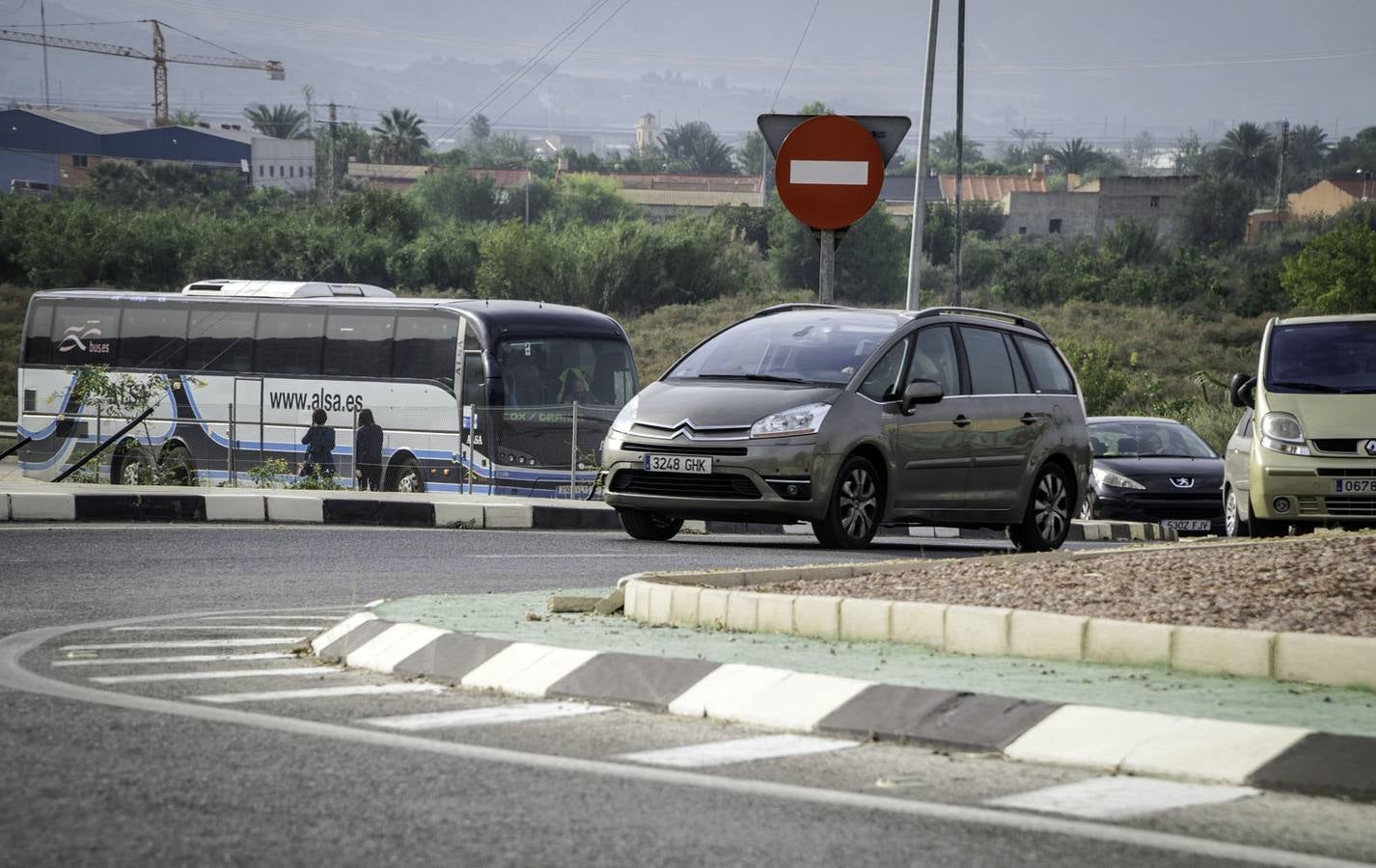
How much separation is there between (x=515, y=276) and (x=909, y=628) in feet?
267

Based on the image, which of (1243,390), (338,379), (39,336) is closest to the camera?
(1243,390)

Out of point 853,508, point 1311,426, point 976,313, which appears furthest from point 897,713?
point 1311,426

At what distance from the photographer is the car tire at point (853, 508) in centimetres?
1284

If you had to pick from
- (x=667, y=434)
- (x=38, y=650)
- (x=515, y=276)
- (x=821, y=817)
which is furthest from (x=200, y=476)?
(x=515, y=276)

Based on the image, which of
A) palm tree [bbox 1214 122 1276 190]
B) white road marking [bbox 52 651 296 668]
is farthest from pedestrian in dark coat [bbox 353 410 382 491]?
palm tree [bbox 1214 122 1276 190]

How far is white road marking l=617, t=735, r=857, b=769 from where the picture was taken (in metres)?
5.18

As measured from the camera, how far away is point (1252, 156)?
175750 mm

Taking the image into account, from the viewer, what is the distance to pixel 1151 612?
6.88m

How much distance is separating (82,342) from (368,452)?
12763 mm

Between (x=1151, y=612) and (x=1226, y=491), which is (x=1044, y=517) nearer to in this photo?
(x=1226, y=491)

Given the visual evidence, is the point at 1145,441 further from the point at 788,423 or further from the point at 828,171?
the point at 788,423

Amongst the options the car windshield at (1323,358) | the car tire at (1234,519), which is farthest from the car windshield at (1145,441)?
the car windshield at (1323,358)

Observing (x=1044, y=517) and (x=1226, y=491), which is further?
(x=1226, y=491)

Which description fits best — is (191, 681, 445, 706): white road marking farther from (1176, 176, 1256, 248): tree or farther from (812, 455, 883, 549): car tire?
(1176, 176, 1256, 248): tree
